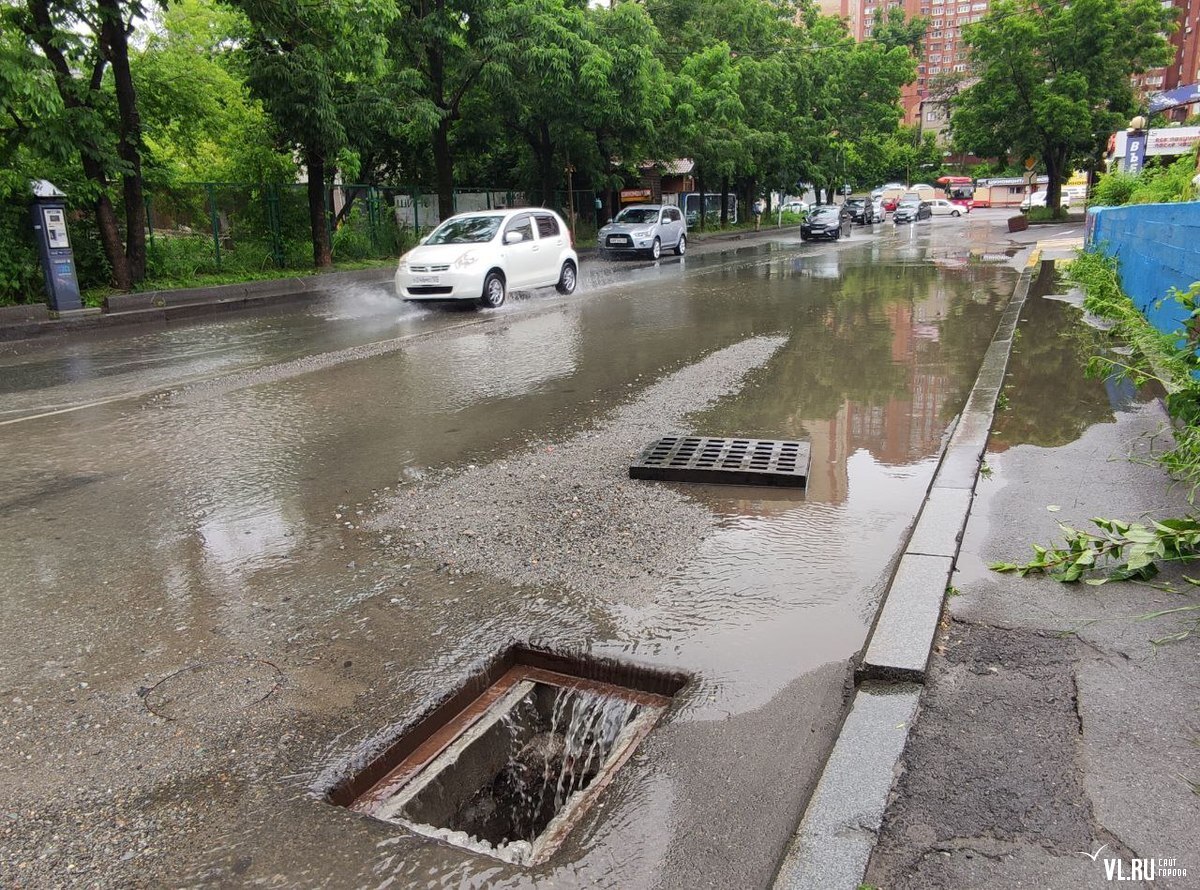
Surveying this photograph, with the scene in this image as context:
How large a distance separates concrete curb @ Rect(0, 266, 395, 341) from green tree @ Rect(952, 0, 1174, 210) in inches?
1377

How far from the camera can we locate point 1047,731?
3.18 meters

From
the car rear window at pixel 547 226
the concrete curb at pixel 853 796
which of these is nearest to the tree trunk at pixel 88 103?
the car rear window at pixel 547 226

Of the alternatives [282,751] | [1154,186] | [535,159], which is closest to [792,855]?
[282,751]

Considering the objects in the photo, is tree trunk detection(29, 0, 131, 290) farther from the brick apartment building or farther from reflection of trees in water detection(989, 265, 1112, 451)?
the brick apartment building

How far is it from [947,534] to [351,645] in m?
3.19

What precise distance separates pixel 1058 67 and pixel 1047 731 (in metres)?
48.0

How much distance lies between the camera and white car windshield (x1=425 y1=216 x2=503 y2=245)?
16.2 m

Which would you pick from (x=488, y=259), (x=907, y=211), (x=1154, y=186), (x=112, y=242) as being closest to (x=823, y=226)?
(x=907, y=211)

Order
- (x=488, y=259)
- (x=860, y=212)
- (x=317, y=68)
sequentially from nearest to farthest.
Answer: (x=488, y=259) → (x=317, y=68) → (x=860, y=212)

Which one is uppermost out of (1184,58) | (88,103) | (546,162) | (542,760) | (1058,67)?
(1184,58)

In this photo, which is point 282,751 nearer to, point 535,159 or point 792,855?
point 792,855

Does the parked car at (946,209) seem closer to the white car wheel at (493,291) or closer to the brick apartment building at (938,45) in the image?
the brick apartment building at (938,45)

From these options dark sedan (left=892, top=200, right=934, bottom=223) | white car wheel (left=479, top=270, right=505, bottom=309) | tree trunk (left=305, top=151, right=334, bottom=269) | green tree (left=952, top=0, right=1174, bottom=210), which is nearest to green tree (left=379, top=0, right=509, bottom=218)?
tree trunk (left=305, top=151, right=334, bottom=269)

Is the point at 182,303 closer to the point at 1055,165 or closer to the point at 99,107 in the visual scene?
the point at 99,107
